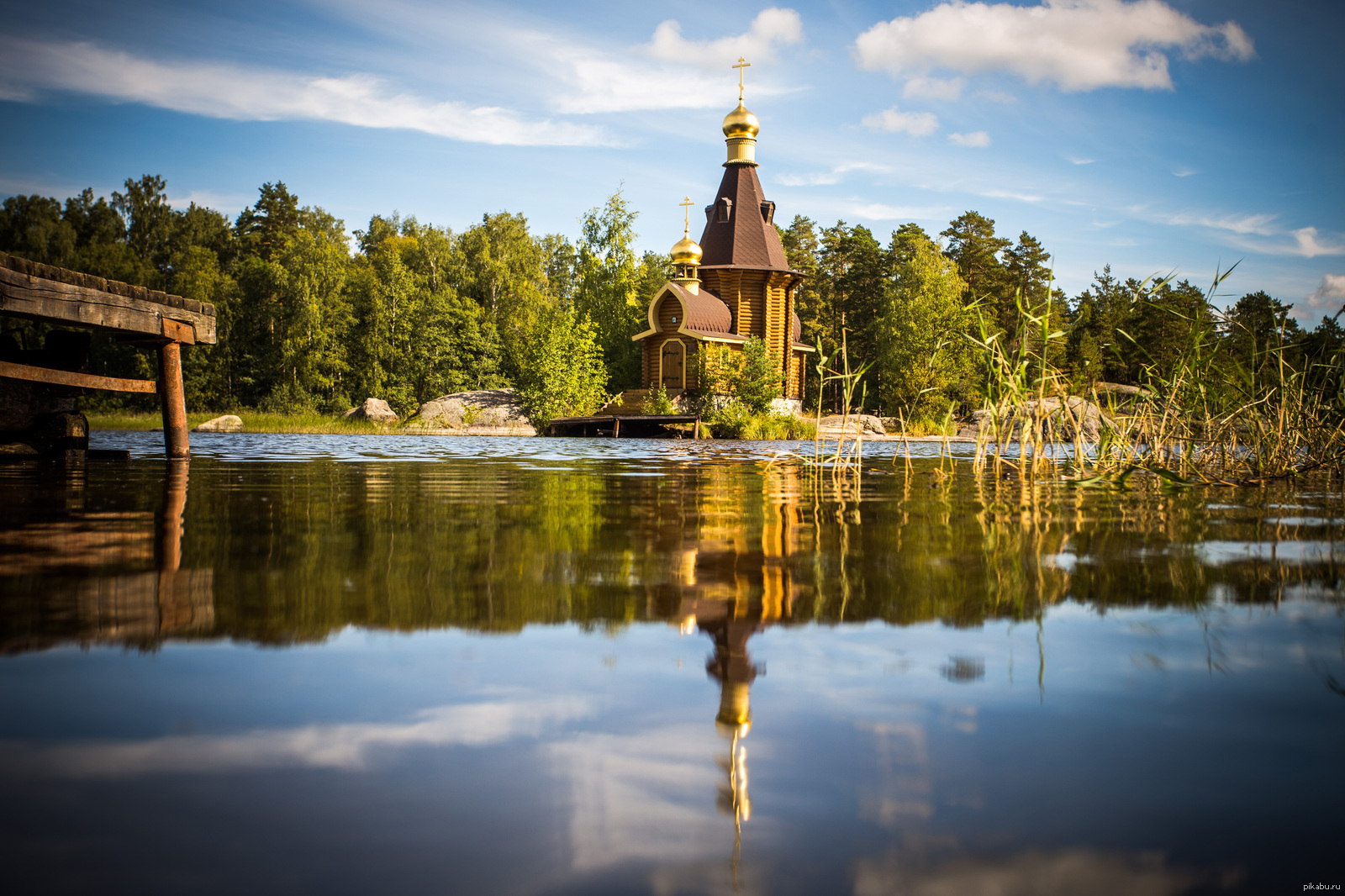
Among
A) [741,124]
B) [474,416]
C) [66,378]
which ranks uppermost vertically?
[741,124]

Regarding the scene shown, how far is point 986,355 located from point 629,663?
6.19 meters

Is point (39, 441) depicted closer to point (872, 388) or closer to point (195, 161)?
point (872, 388)

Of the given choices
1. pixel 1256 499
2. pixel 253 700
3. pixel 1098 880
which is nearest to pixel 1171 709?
pixel 1098 880

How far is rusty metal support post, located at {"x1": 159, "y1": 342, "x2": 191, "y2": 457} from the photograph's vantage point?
972 cm

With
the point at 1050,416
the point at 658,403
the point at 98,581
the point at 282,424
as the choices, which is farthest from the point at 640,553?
the point at 282,424

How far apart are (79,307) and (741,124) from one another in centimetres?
3596

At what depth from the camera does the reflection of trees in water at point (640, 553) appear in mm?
2086

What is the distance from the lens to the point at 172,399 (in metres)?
10.0

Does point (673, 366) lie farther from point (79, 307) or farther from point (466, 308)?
point (79, 307)

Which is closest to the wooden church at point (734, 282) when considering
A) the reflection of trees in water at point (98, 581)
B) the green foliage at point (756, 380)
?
the green foliage at point (756, 380)

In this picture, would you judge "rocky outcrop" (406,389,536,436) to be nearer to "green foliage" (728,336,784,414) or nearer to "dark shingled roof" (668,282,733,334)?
"dark shingled roof" (668,282,733,334)

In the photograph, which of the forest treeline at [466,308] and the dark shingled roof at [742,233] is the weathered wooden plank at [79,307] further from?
the dark shingled roof at [742,233]

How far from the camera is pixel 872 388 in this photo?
5725cm

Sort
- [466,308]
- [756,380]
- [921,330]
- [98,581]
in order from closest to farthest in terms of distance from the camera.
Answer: [98,581] → [756,380] → [921,330] → [466,308]
